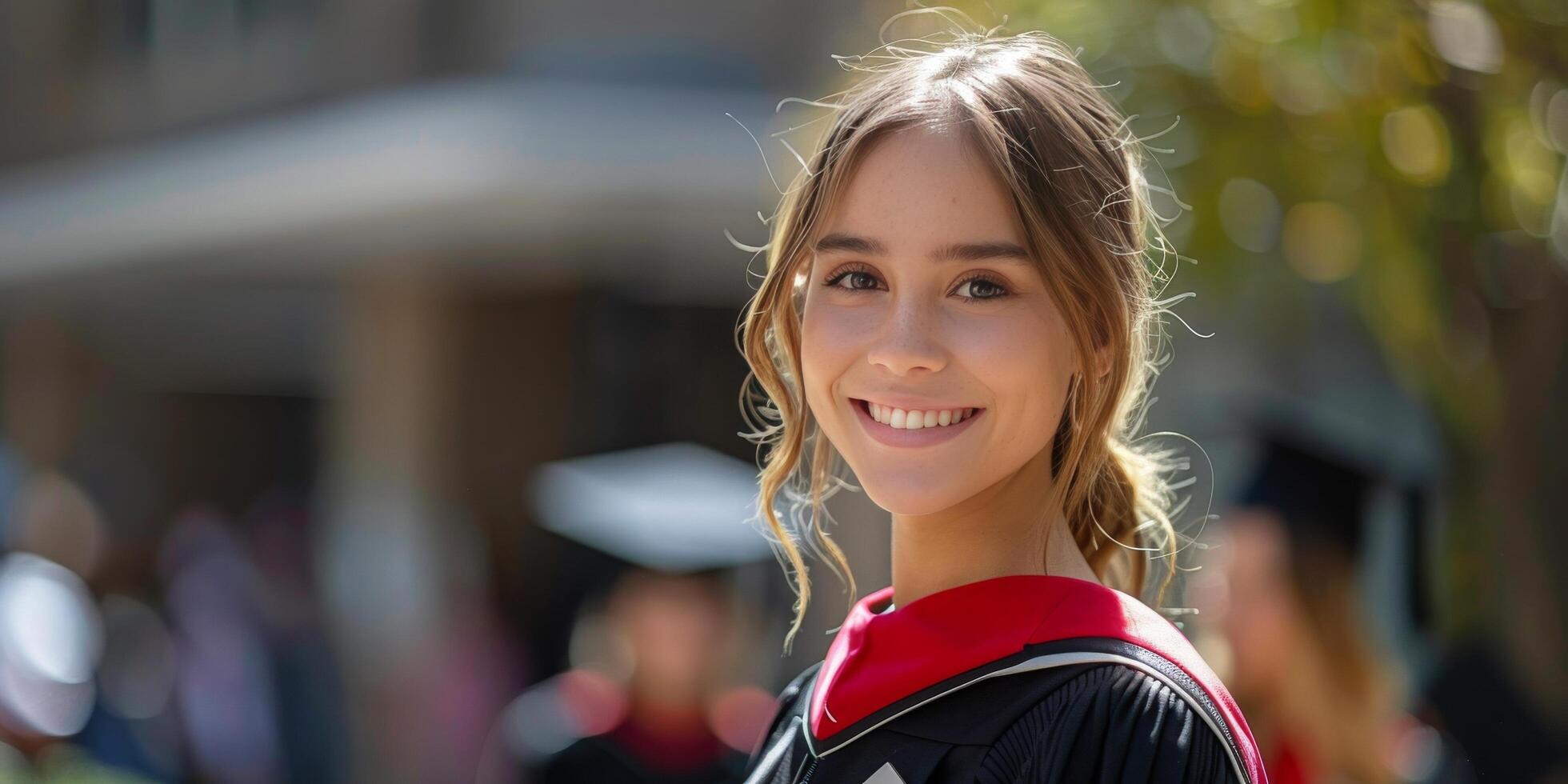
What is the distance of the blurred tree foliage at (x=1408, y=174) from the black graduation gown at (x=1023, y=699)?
4.88 ft

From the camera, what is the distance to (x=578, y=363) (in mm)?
10258

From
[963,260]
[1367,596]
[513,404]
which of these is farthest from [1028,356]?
[513,404]

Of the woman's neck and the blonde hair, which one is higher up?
the blonde hair

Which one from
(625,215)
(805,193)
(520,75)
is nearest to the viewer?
(805,193)

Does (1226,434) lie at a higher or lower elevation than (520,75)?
lower

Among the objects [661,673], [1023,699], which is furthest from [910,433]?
[661,673]

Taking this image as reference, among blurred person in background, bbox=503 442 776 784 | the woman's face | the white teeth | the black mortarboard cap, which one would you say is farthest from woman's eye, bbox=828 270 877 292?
the black mortarboard cap

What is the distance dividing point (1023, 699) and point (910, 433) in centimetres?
27

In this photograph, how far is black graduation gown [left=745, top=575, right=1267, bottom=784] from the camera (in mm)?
1277

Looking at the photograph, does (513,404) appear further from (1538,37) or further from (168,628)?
(1538,37)

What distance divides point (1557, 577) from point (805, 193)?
7.61 ft

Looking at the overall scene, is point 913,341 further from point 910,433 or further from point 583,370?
point 583,370

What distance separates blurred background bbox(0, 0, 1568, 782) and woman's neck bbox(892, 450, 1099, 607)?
2.32 feet

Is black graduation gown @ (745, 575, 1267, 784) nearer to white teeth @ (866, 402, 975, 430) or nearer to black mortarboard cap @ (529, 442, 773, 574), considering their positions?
A: white teeth @ (866, 402, 975, 430)
